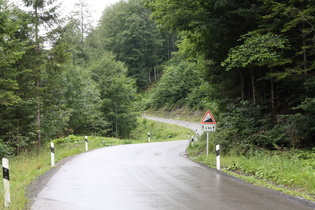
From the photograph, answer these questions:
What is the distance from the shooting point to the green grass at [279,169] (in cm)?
741

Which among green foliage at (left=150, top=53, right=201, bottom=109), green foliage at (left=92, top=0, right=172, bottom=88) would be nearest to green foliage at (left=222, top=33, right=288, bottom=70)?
green foliage at (left=150, top=53, right=201, bottom=109)

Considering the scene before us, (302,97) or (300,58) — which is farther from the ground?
(300,58)

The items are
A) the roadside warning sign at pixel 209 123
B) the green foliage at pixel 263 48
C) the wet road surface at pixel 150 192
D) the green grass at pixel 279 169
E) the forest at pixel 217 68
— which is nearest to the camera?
the wet road surface at pixel 150 192

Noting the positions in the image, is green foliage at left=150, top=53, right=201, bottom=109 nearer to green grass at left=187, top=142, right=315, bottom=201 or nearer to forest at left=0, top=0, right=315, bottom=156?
forest at left=0, top=0, right=315, bottom=156

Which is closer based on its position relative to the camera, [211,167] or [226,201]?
[226,201]

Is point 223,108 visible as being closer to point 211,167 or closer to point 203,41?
point 203,41

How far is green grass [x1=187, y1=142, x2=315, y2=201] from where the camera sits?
24.3 ft

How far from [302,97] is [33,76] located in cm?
1448

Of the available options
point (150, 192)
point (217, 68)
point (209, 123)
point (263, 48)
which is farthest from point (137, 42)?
point (150, 192)

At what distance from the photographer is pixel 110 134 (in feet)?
124

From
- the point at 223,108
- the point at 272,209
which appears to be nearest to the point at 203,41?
the point at 223,108

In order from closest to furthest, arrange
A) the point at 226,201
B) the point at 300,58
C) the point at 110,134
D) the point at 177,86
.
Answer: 1. the point at 226,201
2. the point at 300,58
3. the point at 110,134
4. the point at 177,86

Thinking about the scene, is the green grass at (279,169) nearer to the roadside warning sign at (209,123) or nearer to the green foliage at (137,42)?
the roadside warning sign at (209,123)

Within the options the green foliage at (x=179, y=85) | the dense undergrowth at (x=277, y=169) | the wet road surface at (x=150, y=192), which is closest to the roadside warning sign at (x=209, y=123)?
the dense undergrowth at (x=277, y=169)
